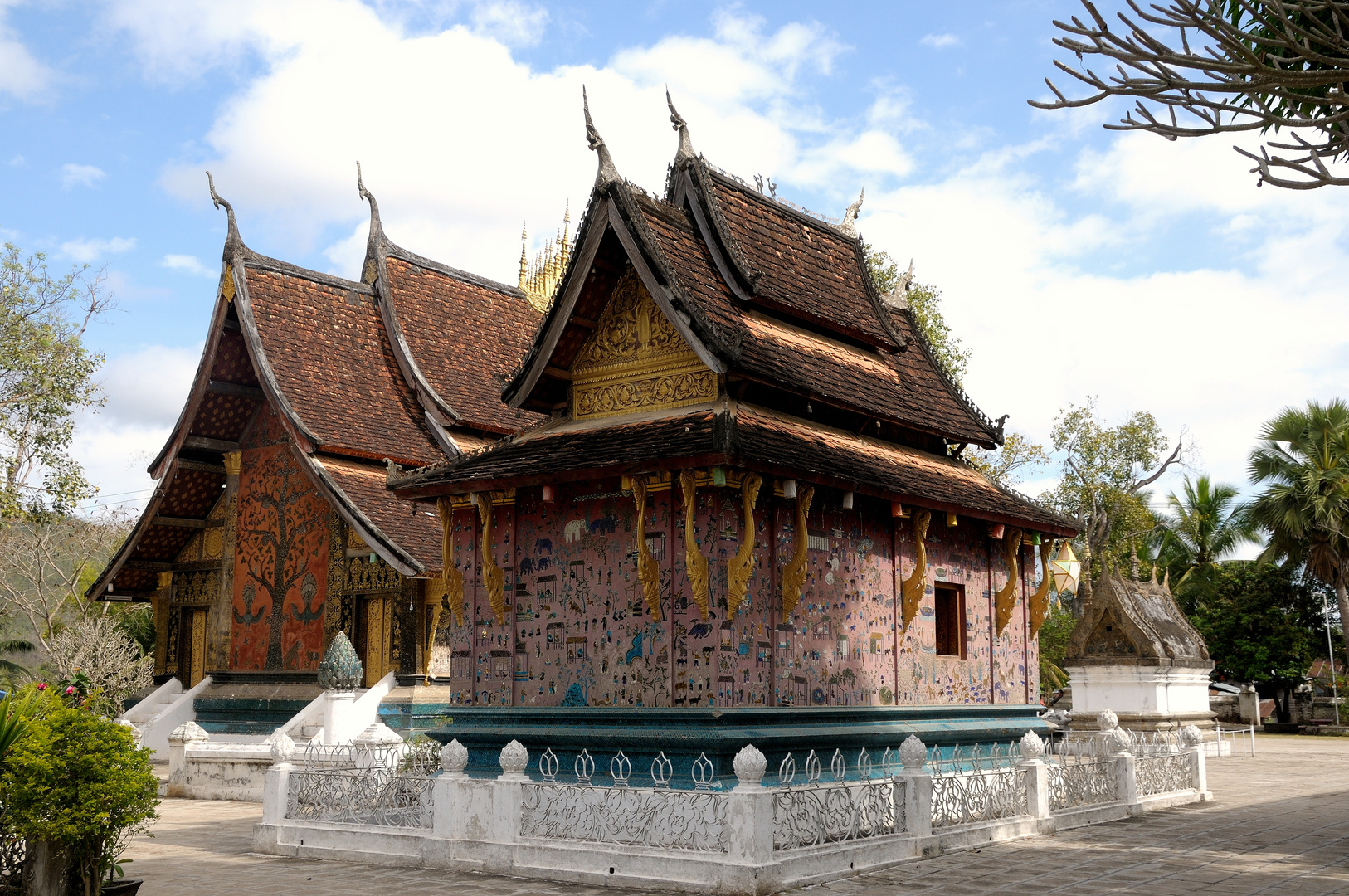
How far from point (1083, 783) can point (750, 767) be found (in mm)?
5988

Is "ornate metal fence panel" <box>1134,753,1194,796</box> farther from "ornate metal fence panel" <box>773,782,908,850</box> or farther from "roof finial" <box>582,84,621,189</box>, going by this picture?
"roof finial" <box>582,84,621,189</box>

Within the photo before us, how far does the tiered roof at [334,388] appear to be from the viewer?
19438 mm

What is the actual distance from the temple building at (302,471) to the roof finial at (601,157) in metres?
6.85

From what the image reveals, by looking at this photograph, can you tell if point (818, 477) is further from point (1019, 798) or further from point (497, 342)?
point (497, 342)

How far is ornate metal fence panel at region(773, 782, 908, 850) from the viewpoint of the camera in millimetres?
9359

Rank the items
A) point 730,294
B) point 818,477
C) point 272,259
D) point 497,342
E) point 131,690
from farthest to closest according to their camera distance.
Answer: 1. point 131,690
2. point 497,342
3. point 272,259
4. point 730,294
5. point 818,477

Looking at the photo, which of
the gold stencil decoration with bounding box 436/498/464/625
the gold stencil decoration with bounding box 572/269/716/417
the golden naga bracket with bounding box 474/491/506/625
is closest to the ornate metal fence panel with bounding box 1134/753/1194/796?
the gold stencil decoration with bounding box 572/269/716/417

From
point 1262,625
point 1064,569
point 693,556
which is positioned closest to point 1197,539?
point 1262,625

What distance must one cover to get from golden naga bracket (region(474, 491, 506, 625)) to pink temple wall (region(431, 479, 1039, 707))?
85 millimetres

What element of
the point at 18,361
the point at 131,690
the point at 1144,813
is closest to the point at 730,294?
the point at 1144,813

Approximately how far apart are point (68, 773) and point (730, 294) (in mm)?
8064

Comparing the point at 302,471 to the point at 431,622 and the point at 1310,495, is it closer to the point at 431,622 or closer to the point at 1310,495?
the point at 431,622

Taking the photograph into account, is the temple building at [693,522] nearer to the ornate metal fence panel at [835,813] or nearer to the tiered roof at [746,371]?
the tiered roof at [746,371]

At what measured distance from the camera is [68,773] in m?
7.98
